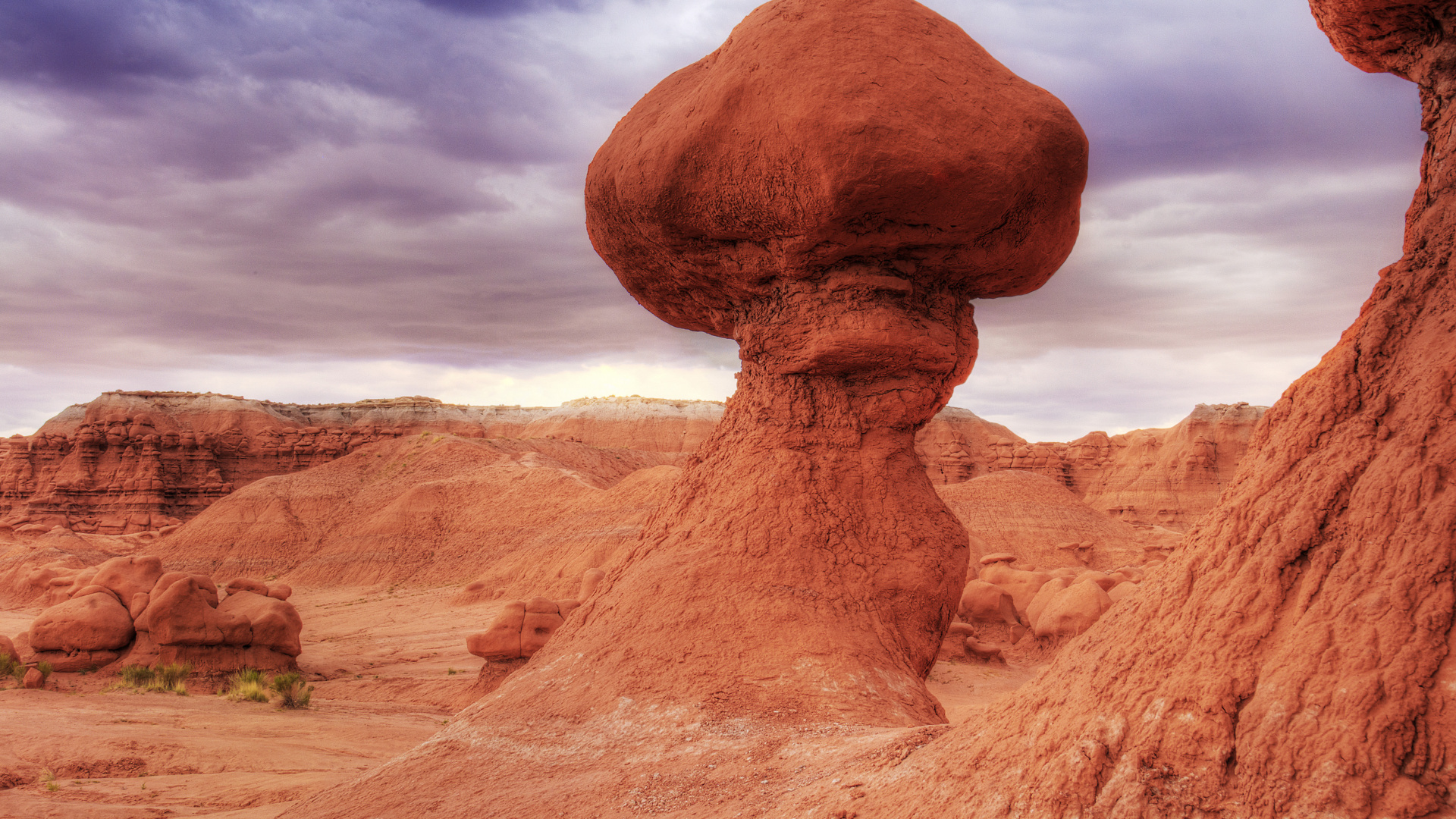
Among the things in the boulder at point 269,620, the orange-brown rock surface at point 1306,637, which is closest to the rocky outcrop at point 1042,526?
the boulder at point 269,620

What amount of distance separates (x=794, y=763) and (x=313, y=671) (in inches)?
434

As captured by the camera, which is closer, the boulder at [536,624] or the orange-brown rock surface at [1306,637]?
the orange-brown rock surface at [1306,637]

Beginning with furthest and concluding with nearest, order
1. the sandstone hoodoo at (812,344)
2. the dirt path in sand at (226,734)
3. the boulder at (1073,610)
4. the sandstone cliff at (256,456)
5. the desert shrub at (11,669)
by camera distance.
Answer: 1. the sandstone cliff at (256,456)
2. the boulder at (1073,610)
3. the desert shrub at (11,669)
4. the dirt path in sand at (226,734)
5. the sandstone hoodoo at (812,344)

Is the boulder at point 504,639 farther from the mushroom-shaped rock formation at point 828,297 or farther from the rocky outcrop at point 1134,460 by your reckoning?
the rocky outcrop at point 1134,460

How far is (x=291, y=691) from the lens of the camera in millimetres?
9883

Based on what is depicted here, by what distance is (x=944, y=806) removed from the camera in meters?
2.82

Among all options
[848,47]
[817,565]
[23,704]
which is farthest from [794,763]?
[23,704]

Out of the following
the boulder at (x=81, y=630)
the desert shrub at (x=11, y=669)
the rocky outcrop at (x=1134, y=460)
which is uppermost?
the rocky outcrop at (x=1134, y=460)

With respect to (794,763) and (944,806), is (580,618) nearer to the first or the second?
(794,763)

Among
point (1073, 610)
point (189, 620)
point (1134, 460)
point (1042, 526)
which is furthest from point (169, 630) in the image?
point (1134, 460)

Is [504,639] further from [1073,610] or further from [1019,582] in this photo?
[1019,582]

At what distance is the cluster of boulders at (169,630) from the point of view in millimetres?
10875

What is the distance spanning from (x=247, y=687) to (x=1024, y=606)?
1281 cm

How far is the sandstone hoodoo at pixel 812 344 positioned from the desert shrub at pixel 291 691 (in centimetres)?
513
